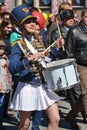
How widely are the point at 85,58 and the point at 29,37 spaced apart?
4.43 feet

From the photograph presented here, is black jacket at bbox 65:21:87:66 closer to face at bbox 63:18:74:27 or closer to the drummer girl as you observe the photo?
face at bbox 63:18:74:27

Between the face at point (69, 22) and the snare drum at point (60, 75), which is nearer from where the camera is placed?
the snare drum at point (60, 75)

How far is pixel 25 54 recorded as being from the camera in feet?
15.6

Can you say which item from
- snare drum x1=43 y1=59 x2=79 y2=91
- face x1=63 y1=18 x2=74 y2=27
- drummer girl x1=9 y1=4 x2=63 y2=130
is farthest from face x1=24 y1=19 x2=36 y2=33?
face x1=63 y1=18 x2=74 y2=27

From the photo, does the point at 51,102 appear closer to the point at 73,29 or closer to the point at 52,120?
the point at 52,120

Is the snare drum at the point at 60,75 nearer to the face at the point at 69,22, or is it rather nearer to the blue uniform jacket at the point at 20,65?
the blue uniform jacket at the point at 20,65

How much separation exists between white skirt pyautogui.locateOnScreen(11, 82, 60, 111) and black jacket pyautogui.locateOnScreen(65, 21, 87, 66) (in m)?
1.34

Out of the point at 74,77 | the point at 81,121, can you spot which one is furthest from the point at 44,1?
the point at 74,77

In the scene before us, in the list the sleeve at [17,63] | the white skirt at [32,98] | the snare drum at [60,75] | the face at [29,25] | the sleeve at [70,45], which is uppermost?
the face at [29,25]

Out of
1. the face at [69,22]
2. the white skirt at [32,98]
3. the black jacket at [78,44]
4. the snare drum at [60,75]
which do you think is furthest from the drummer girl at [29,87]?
the face at [69,22]

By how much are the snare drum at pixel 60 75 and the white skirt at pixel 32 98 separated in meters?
0.18

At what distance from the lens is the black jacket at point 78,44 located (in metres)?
6.04

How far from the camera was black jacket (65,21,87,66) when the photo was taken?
6.04 m

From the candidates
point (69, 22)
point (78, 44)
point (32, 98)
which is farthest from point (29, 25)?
point (69, 22)
